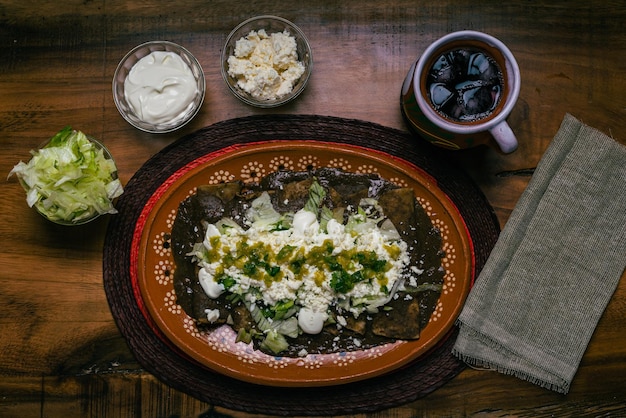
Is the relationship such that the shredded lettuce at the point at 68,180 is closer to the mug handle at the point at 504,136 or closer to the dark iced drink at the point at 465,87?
the dark iced drink at the point at 465,87

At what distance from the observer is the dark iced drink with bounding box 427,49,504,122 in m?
1.96

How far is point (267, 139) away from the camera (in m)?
2.21

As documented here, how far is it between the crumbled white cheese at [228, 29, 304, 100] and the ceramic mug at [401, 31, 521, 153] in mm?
428

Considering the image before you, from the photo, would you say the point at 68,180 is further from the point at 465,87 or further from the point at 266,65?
the point at 465,87

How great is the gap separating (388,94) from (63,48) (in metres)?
1.19

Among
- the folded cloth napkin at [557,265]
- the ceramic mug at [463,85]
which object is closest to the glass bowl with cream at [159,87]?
the ceramic mug at [463,85]

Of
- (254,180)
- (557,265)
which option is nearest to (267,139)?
(254,180)

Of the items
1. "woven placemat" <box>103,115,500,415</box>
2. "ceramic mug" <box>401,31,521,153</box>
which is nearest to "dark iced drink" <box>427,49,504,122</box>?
"ceramic mug" <box>401,31,521,153</box>

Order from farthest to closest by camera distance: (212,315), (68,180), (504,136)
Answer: (212,315)
(68,180)
(504,136)

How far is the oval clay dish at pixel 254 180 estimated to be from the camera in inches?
83.0

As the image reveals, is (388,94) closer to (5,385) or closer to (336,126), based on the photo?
(336,126)

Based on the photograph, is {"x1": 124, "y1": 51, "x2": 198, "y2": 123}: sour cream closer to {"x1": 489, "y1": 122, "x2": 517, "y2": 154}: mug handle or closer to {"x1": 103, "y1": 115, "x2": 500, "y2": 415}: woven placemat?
{"x1": 103, "y1": 115, "x2": 500, "y2": 415}: woven placemat

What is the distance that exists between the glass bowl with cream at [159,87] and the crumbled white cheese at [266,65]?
157 mm

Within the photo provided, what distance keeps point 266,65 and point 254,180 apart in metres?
0.40
